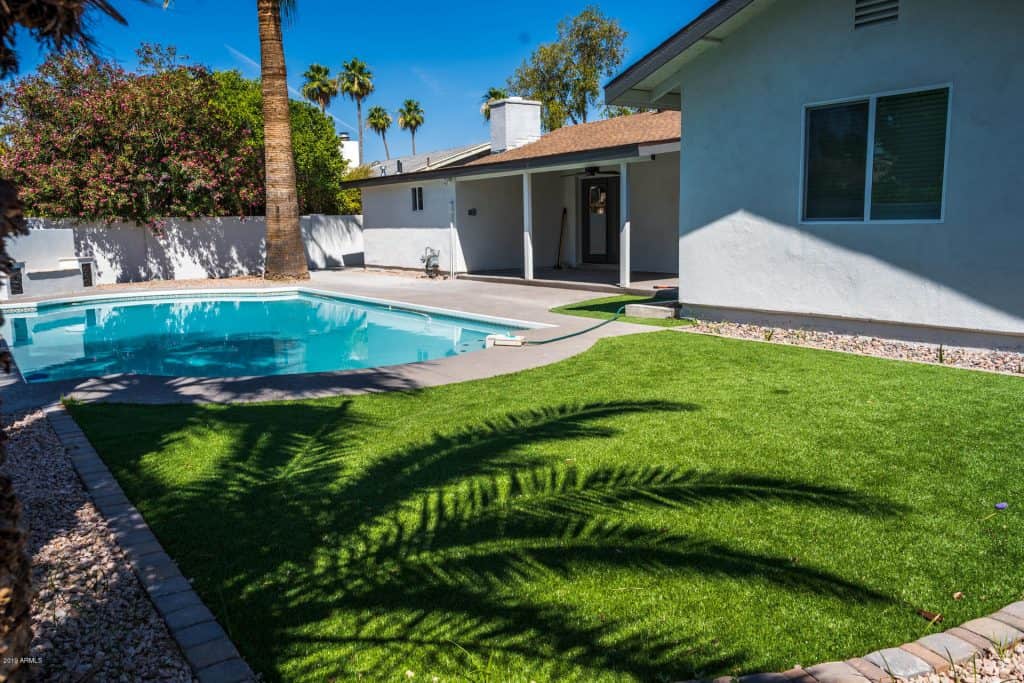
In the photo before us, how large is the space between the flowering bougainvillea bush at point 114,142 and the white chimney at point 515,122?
360 inches

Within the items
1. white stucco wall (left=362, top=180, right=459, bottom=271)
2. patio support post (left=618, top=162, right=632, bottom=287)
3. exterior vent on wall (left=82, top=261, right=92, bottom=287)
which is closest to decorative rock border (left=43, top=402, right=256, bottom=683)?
patio support post (left=618, top=162, right=632, bottom=287)

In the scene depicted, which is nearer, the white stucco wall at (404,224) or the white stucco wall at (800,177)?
the white stucco wall at (800,177)

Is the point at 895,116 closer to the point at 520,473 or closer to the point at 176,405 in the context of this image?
the point at 520,473

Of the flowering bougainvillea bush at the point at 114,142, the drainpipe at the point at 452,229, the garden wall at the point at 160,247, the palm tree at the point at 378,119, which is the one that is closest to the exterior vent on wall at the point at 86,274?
the garden wall at the point at 160,247

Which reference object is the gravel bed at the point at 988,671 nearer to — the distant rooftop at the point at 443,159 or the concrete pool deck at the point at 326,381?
the concrete pool deck at the point at 326,381

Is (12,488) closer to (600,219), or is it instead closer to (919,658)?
(919,658)

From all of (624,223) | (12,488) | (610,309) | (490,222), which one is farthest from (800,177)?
(490,222)

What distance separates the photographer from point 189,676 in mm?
3023

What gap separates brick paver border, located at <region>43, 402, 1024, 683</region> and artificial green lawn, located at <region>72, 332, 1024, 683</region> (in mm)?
79

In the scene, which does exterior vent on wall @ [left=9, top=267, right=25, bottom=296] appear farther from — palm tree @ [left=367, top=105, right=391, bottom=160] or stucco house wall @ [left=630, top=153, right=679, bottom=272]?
palm tree @ [left=367, top=105, right=391, bottom=160]

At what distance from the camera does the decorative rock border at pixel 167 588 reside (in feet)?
10.2

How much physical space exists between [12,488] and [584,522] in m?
3.06

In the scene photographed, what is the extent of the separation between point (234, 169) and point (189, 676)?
79.1 ft

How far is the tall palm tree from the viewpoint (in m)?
1.90
